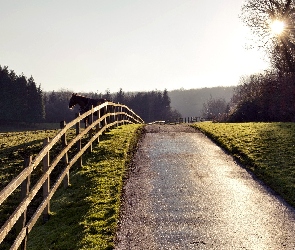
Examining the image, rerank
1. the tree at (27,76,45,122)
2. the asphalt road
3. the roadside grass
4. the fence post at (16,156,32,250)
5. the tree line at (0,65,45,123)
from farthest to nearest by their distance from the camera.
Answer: the tree at (27,76,45,122), the tree line at (0,65,45,123), the roadside grass, the asphalt road, the fence post at (16,156,32,250)

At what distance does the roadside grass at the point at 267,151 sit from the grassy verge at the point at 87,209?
4.48m

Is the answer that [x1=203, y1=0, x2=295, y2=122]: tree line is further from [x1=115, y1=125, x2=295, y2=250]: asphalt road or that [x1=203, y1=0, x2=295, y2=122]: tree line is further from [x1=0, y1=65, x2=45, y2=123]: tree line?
[x1=0, y1=65, x2=45, y2=123]: tree line

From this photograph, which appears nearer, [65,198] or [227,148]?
[65,198]

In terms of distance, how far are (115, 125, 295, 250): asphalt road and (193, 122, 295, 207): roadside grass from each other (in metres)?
0.46

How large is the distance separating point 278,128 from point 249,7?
23599mm

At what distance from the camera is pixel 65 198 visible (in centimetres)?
1027

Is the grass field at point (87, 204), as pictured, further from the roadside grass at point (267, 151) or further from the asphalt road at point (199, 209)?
the roadside grass at point (267, 151)

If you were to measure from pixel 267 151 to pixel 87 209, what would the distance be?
8.98 meters

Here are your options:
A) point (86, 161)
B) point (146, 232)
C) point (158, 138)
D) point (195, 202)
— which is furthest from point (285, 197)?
point (158, 138)

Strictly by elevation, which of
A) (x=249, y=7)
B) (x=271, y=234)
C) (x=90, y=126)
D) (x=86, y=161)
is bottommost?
(x=271, y=234)

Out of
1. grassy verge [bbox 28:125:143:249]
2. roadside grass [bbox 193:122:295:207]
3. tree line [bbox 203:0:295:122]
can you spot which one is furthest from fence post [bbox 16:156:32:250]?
tree line [bbox 203:0:295:122]

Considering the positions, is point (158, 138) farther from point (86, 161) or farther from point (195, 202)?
point (195, 202)

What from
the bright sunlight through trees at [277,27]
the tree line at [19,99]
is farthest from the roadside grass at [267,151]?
the tree line at [19,99]

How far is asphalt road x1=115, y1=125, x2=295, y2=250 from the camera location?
25.2 feet
